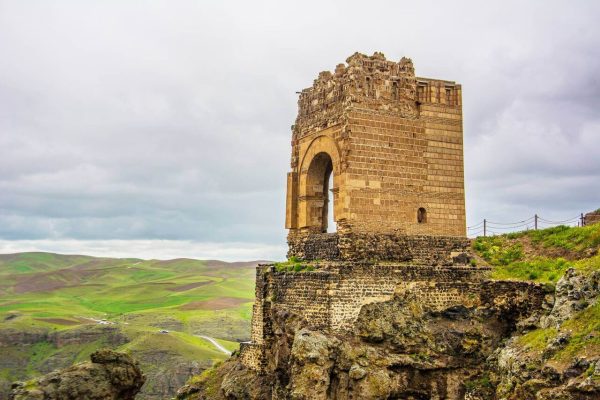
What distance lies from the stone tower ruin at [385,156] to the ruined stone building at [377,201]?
35mm

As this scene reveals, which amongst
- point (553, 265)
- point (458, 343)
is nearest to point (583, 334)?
point (458, 343)

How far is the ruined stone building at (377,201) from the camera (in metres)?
20.9

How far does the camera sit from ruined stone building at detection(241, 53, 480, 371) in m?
20.9

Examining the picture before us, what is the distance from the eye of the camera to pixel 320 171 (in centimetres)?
2567

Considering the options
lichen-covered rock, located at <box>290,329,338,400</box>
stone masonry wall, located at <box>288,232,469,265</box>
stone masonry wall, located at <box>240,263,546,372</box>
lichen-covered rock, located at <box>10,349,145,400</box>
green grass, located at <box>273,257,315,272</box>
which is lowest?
lichen-covered rock, located at <box>10,349,145,400</box>

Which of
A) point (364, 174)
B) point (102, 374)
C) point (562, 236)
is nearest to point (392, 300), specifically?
point (364, 174)

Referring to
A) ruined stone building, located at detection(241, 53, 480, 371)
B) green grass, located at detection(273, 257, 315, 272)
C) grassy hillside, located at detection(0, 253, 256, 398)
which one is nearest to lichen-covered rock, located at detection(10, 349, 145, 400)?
ruined stone building, located at detection(241, 53, 480, 371)

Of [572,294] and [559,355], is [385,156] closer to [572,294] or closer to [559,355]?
[572,294]

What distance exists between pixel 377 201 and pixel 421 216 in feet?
6.33

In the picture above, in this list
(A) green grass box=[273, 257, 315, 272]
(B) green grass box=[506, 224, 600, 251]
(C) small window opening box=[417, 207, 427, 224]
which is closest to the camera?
(A) green grass box=[273, 257, 315, 272]

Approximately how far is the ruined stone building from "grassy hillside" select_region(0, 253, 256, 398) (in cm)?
3269

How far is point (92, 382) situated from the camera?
78.2 ft

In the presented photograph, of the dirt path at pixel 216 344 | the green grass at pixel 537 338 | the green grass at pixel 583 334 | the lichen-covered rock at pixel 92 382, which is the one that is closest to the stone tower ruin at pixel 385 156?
the green grass at pixel 537 338

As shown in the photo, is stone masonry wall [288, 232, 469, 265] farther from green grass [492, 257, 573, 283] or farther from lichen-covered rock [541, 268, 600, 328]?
lichen-covered rock [541, 268, 600, 328]
